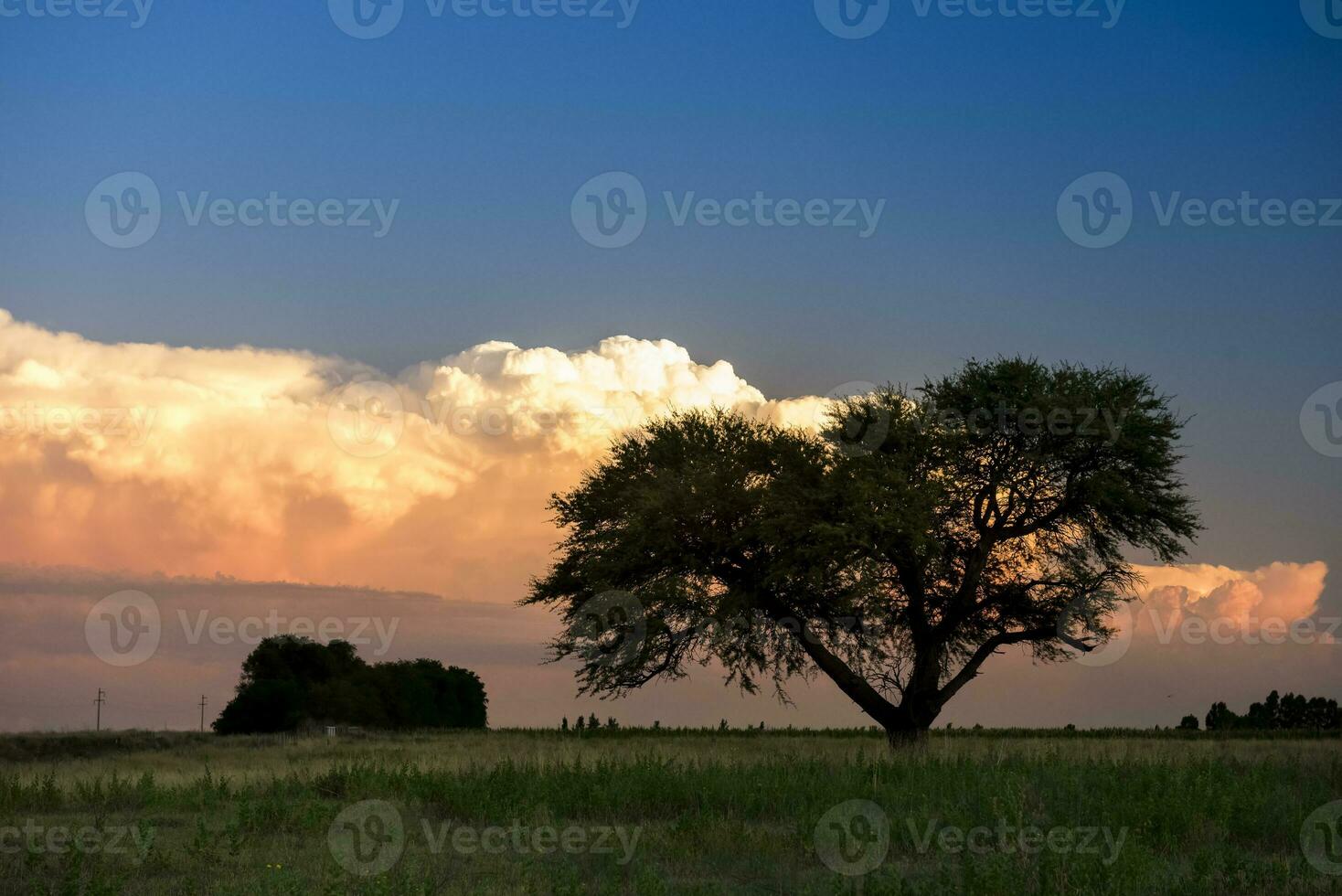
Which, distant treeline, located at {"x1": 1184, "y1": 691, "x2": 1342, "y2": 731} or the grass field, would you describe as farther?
distant treeline, located at {"x1": 1184, "y1": 691, "x2": 1342, "y2": 731}

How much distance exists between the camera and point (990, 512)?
3366cm

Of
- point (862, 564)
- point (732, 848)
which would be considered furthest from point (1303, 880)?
point (862, 564)

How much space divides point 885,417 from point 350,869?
23.2m
